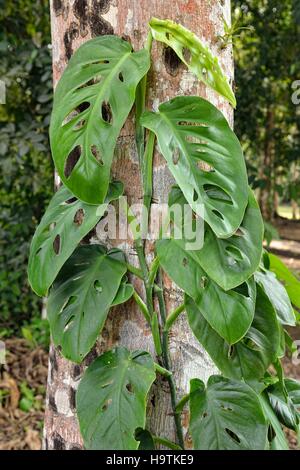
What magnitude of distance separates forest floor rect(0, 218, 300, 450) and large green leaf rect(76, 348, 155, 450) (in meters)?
1.56

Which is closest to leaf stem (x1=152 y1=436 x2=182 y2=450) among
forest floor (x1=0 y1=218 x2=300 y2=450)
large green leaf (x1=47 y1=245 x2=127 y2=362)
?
large green leaf (x1=47 y1=245 x2=127 y2=362)

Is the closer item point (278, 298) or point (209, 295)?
point (209, 295)

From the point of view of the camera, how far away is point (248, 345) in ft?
3.20

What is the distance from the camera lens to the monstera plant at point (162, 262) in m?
0.86

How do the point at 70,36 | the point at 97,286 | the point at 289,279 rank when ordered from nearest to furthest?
the point at 97,286 < the point at 70,36 < the point at 289,279

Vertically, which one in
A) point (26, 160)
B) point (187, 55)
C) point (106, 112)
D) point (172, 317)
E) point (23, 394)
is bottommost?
point (23, 394)

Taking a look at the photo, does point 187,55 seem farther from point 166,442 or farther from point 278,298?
point 166,442

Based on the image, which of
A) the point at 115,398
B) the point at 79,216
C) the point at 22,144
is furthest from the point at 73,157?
the point at 22,144

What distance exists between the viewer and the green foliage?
2.57m

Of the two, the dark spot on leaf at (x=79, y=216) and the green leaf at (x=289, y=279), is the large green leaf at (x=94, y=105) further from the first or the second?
the green leaf at (x=289, y=279)

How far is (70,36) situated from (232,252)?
548 mm

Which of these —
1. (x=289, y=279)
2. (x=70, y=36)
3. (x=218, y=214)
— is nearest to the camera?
(x=218, y=214)

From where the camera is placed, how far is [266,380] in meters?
1.06

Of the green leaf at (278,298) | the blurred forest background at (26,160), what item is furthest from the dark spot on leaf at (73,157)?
the blurred forest background at (26,160)
